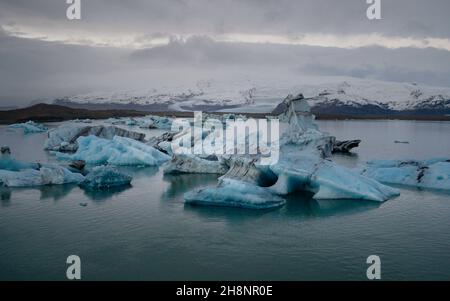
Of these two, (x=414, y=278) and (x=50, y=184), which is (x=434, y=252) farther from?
(x=50, y=184)

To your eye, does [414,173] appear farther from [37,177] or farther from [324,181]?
[37,177]

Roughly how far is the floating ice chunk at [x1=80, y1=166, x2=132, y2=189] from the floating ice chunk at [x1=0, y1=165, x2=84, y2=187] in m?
0.55

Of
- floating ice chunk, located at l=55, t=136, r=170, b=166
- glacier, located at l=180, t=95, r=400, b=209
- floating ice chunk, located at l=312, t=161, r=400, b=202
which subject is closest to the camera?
glacier, located at l=180, t=95, r=400, b=209

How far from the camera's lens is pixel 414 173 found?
41.9 ft

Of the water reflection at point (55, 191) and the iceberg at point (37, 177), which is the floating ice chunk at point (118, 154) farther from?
the water reflection at point (55, 191)

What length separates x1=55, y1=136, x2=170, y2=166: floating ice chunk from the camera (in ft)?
54.6

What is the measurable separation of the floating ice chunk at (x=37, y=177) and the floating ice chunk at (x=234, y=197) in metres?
4.37

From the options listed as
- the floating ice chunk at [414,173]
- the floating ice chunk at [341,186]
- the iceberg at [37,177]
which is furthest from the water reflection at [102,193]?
the floating ice chunk at [414,173]

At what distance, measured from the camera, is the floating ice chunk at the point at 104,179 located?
12.0m

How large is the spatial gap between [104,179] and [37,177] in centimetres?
193

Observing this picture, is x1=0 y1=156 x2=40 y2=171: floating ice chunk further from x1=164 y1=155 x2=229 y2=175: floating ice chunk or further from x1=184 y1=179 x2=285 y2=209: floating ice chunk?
x1=184 y1=179 x2=285 y2=209: floating ice chunk

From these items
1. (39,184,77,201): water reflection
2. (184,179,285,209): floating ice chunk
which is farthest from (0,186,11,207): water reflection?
(184,179,285,209): floating ice chunk

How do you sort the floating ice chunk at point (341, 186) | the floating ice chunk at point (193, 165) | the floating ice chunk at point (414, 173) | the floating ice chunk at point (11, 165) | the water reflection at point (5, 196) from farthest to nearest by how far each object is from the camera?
the floating ice chunk at point (193, 165) < the floating ice chunk at point (11, 165) < the floating ice chunk at point (414, 173) < the floating ice chunk at point (341, 186) < the water reflection at point (5, 196)

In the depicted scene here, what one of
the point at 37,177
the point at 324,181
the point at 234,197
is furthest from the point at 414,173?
the point at 37,177
